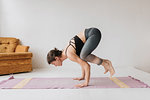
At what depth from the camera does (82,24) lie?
13.0 ft

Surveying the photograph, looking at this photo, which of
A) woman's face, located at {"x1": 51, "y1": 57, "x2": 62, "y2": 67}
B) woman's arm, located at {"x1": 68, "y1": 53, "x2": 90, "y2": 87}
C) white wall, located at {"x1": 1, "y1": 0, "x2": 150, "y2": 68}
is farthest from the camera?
white wall, located at {"x1": 1, "y1": 0, "x2": 150, "y2": 68}

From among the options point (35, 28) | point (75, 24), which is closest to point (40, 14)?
point (35, 28)

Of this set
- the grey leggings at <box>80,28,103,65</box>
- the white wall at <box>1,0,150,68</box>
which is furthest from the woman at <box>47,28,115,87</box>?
the white wall at <box>1,0,150,68</box>

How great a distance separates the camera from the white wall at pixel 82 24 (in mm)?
3889

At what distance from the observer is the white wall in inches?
153

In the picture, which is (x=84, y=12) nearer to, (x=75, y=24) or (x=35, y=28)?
(x=75, y=24)

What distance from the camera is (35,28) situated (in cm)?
392

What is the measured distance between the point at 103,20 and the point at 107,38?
49 centimetres

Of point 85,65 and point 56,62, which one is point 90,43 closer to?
point 85,65

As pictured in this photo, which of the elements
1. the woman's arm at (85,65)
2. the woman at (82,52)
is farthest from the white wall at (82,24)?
the woman's arm at (85,65)

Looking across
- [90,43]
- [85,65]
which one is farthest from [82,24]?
[85,65]

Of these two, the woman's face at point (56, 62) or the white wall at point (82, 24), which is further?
the white wall at point (82, 24)

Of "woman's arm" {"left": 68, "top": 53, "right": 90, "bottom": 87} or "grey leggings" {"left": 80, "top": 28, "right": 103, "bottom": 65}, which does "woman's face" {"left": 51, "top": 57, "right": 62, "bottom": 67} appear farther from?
"grey leggings" {"left": 80, "top": 28, "right": 103, "bottom": 65}

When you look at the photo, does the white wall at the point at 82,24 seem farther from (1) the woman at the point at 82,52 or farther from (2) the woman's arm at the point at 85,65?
(2) the woman's arm at the point at 85,65
